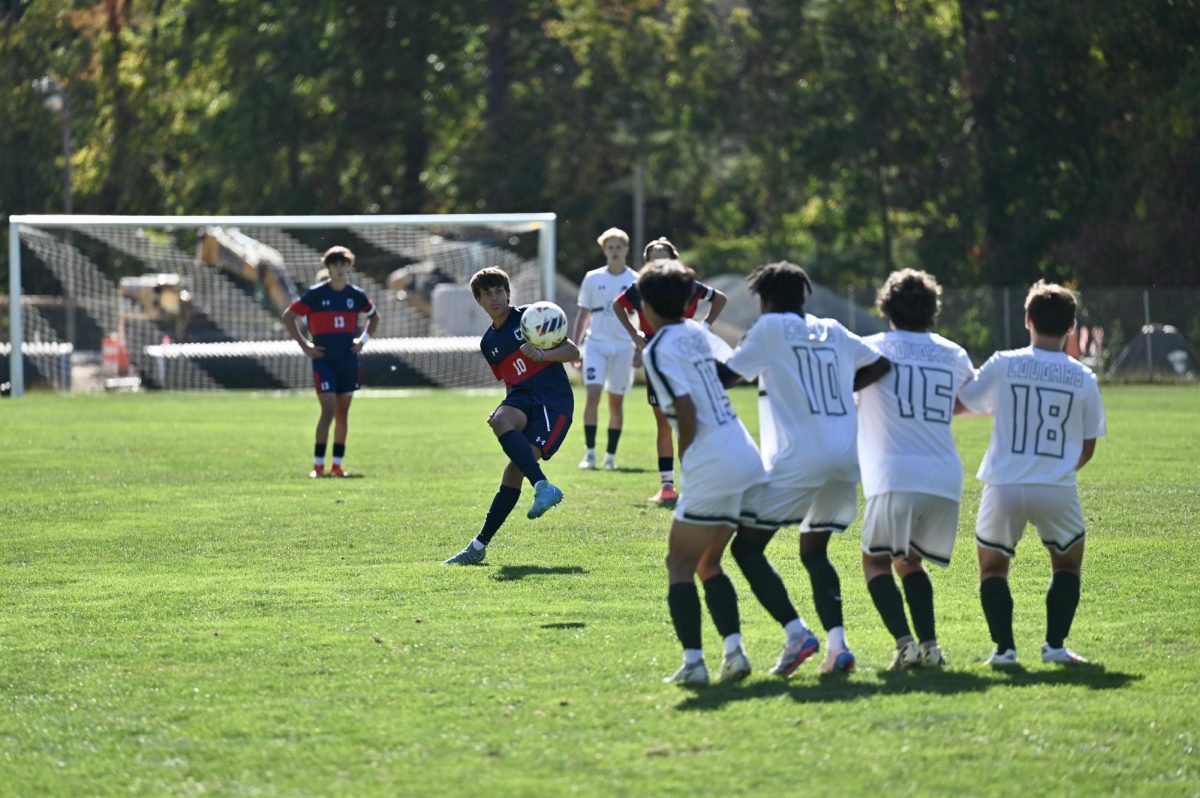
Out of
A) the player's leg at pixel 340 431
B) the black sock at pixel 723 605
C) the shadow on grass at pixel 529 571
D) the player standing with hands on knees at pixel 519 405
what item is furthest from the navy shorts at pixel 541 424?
the player's leg at pixel 340 431

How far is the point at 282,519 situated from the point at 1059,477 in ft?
22.5

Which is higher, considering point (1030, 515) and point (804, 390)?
point (804, 390)

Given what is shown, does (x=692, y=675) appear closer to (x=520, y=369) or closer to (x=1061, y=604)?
(x=1061, y=604)

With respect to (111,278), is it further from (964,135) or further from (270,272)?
(964,135)

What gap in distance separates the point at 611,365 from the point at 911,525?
369 inches

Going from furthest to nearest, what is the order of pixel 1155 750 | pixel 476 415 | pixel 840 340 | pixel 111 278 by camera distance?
pixel 111 278, pixel 476 415, pixel 840 340, pixel 1155 750

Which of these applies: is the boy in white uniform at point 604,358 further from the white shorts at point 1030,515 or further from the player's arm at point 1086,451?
the white shorts at point 1030,515

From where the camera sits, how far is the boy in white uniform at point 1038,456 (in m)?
6.78

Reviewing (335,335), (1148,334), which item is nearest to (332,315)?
(335,335)

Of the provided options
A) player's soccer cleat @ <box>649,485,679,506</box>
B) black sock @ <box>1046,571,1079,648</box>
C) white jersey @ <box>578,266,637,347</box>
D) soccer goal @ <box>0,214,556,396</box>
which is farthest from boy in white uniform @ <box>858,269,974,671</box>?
soccer goal @ <box>0,214,556,396</box>

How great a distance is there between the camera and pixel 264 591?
9.12m

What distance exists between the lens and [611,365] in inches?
631

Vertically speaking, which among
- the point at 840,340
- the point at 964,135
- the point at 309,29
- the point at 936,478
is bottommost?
the point at 936,478

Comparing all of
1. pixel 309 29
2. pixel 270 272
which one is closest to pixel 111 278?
pixel 270 272
